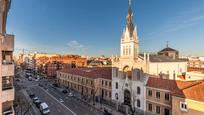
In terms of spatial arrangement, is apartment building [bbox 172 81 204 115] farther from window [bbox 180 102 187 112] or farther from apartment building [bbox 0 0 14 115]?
apartment building [bbox 0 0 14 115]

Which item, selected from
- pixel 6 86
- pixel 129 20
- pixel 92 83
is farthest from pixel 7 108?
pixel 92 83

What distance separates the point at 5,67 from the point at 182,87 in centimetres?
2786

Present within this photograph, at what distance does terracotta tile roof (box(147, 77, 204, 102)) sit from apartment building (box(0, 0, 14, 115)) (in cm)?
2468

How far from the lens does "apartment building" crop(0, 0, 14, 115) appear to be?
16.0 m

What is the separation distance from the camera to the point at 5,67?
655 inches

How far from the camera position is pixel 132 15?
147 feet

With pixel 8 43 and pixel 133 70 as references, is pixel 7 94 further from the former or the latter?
pixel 133 70

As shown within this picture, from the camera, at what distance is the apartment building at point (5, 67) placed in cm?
1598

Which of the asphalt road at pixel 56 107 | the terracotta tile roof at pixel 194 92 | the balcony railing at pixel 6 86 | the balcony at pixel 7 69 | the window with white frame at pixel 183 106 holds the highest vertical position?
the balcony at pixel 7 69

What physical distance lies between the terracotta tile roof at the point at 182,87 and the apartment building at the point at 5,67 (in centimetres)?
2468

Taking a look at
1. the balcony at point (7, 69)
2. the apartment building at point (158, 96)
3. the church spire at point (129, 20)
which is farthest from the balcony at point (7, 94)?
the church spire at point (129, 20)

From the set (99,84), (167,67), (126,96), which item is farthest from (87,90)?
(167,67)

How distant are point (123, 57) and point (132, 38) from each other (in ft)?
16.5

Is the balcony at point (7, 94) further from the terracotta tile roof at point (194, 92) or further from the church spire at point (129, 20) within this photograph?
the church spire at point (129, 20)
